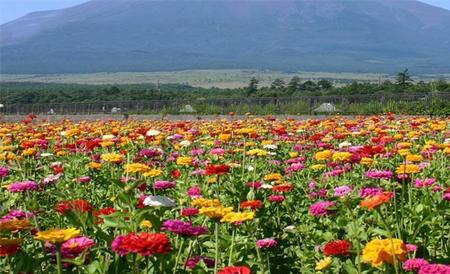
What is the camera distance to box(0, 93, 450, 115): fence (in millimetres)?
30891

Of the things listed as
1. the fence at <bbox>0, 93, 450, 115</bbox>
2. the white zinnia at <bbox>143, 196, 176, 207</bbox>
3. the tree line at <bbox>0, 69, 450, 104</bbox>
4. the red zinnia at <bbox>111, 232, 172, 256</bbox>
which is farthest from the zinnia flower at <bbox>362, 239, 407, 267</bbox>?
the tree line at <bbox>0, 69, 450, 104</bbox>

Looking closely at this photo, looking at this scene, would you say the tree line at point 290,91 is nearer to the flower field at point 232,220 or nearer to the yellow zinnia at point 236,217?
the flower field at point 232,220

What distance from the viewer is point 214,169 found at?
14.2ft

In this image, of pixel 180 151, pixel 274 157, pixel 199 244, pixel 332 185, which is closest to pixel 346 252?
pixel 199 244

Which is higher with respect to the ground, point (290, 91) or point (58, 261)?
point (58, 261)

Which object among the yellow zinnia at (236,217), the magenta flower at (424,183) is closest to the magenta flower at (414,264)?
the yellow zinnia at (236,217)

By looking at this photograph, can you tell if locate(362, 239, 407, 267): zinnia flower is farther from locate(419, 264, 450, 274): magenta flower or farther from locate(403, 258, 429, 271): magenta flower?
locate(403, 258, 429, 271): magenta flower

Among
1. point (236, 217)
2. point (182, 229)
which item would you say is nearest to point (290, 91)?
point (236, 217)

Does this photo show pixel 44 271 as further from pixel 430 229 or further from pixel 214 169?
pixel 430 229

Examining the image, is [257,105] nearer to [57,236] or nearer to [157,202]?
[157,202]

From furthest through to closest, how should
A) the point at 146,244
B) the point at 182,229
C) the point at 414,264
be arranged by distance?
1. the point at 182,229
2. the point at 414,264
3. the point at 146,244

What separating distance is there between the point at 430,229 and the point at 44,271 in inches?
85.8

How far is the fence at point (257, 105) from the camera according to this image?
101 feet

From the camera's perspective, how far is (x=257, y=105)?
37.8 metres
